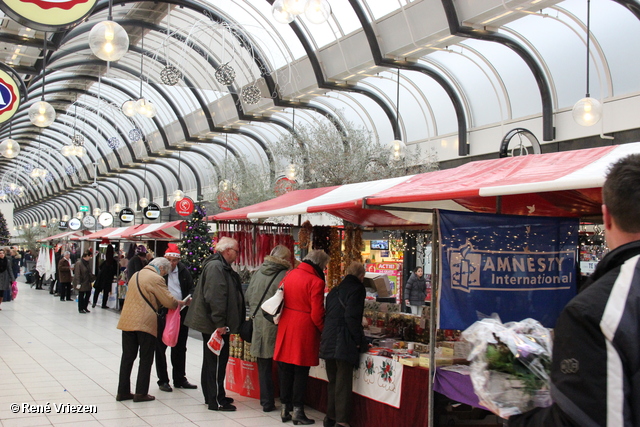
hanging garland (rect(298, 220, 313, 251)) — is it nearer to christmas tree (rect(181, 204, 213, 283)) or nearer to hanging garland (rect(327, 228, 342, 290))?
hanging garland (rect(327, 228, 342, 290))

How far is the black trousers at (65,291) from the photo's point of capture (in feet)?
60.1

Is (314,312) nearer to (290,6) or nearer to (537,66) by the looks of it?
(290,6)

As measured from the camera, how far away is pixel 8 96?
820 cm

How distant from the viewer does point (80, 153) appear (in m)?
16.9

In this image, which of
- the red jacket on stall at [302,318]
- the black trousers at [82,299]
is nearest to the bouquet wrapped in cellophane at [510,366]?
the red jacket on stall at [302,318]

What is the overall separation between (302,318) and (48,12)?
11.9 feet

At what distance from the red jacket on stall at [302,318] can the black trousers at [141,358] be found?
144cm

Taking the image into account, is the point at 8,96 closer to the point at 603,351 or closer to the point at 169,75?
the point at 169,75

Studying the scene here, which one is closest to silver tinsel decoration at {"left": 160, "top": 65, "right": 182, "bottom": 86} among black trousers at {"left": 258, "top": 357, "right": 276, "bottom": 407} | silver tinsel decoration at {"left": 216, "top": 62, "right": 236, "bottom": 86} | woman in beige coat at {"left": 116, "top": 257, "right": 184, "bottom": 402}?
silver tinsel decoration at {"left": 216, "top": 62, "right": 236, "bottom": 86}

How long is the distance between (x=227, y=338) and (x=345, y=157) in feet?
33.3

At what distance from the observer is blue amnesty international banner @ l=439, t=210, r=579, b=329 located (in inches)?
172

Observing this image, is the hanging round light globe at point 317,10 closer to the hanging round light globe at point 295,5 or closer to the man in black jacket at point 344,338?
Result: the hanging round light globe at point 295,5

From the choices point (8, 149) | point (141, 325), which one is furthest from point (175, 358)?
point (8, 149)

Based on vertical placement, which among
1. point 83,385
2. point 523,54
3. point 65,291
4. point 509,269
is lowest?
point 83,385
